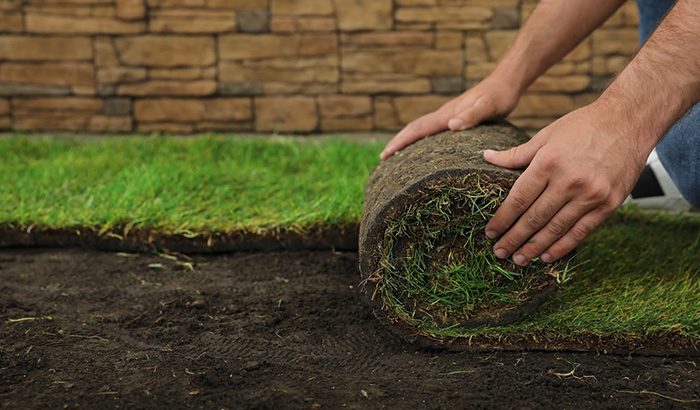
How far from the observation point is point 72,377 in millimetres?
1361

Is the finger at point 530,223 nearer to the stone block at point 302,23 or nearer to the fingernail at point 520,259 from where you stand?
the fingernail at point 520,259

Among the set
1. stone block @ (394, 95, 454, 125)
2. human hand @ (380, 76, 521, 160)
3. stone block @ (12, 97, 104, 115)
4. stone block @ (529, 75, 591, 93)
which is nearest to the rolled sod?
human hand @ (380, 76, 521, 160)

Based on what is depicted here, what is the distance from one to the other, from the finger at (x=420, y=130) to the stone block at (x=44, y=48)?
7.63 feet

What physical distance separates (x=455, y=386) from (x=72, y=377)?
810mm

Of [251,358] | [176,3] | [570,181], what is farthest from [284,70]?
[570,181]

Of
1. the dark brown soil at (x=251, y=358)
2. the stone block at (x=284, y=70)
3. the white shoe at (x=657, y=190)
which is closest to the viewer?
the dark brown soil at (x=251, y=358)

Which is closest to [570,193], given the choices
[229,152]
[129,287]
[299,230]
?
[299,230]

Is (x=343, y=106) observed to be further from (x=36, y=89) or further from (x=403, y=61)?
(x=36, y=89)

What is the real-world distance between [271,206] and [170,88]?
153 centimetres

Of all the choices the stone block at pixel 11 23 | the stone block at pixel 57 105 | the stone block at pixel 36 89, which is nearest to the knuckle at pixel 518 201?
the stone block at pixel 57 105

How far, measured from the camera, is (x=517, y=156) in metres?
1.47

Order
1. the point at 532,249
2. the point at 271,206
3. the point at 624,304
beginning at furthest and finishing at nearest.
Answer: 1. the point at 271,206
2. the point at 624,304
3. the point at 532,249

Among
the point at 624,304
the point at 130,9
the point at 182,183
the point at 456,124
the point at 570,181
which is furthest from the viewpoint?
the point at 130,9

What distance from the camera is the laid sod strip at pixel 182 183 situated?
2.22 m
